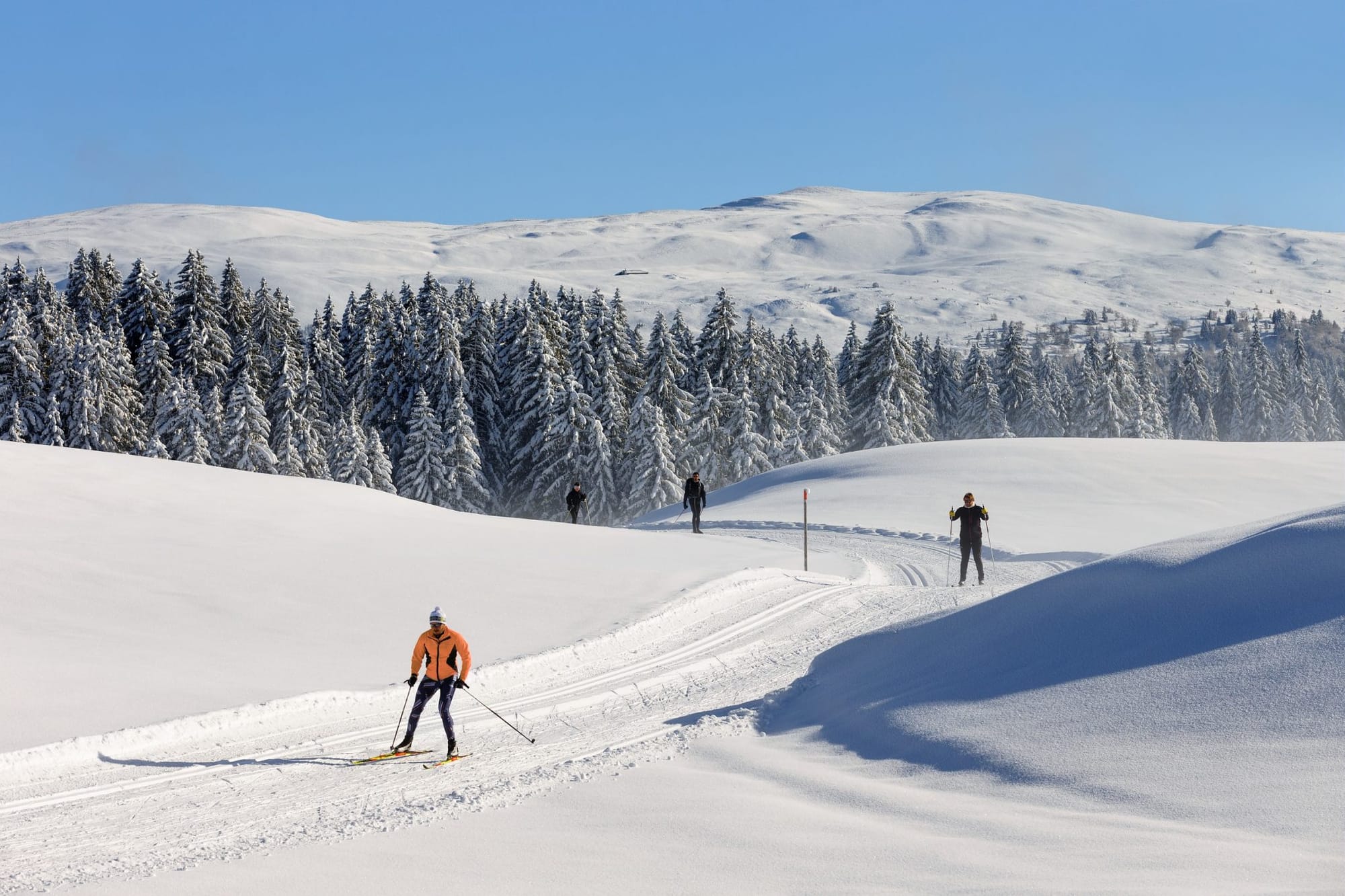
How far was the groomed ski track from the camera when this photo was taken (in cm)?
808

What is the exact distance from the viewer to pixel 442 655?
11023mm

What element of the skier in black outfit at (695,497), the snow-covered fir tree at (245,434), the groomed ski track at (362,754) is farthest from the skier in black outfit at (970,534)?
the snow-covered fir tree at (245,434)

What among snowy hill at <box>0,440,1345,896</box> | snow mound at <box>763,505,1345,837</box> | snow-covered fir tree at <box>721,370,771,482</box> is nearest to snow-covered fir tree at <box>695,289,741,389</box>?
snow-covered fir tree at <box>721,370,771,482</box>

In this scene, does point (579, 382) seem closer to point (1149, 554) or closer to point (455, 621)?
point (455, 621)

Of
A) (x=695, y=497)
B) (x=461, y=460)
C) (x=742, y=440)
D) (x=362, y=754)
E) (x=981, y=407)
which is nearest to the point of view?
(x=362, y=754)

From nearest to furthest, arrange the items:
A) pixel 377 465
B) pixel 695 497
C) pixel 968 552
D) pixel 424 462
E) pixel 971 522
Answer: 1. pixel 968 552
2. pixel 971 522
3. pixel 695 497
4. pixel 377 465
5. pixel 424 462

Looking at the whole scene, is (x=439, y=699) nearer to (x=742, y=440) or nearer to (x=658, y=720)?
(x=658, y=720)

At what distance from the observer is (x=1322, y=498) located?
34.3 metres

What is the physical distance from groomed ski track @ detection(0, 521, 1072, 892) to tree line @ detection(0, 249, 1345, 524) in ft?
127

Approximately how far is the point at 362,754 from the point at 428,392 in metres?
51.0

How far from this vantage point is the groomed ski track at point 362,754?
8078mm

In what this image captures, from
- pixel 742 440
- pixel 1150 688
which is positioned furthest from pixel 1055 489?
pixel 1150 688

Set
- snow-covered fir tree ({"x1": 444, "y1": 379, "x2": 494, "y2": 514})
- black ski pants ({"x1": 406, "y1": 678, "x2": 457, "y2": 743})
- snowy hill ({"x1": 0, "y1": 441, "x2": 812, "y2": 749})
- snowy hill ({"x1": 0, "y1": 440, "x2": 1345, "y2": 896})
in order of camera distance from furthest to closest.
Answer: snow-covered fir tree ({"x1": 444, "y1": 379, "x2": 494, "y2": 514}) → snowy hill ({"x1": 0, "y1": 441, "x2": 812, "y2": 749}) → black ski pants ({"x1": 406, "y1": 678, "x2": 457, "y2": 743}) → snowy hill ({"x1": 0, "y1": 440, "x2": 1345, "y2": 896})

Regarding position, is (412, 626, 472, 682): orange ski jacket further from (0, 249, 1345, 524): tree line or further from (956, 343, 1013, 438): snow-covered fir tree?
(956, 343, 1013, 438): snow-covered fir tree
